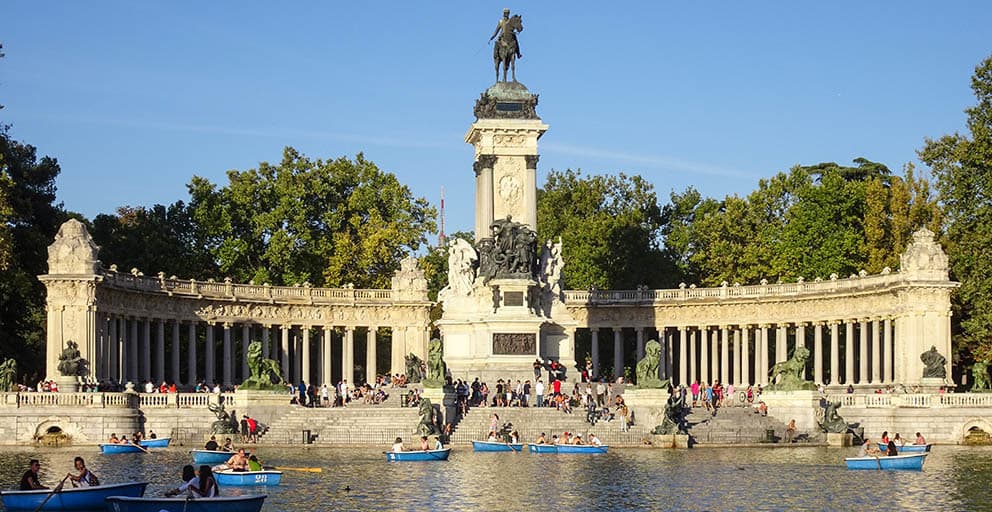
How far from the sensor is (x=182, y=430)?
7006cm

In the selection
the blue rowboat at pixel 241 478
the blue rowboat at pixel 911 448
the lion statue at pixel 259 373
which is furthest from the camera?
the lion statue at pixel 259 373

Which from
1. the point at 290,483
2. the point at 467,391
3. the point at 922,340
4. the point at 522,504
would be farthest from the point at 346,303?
the point at 522,504

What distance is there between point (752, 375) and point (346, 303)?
27.5m

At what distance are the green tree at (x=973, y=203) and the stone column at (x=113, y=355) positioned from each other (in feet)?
133

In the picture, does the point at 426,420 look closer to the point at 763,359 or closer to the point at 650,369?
the point at 650,369

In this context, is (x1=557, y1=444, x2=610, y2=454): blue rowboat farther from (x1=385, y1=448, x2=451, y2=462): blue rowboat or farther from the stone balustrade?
the stone balustrade

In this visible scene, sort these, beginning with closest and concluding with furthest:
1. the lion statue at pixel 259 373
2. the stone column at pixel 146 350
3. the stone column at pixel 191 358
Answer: the lion statue at pixel 259 373 < the stone column at pixel 146 350 < the stone column at pixel 191 358

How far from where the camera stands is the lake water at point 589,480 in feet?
145

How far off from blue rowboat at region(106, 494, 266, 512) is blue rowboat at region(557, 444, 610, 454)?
79.6 ft

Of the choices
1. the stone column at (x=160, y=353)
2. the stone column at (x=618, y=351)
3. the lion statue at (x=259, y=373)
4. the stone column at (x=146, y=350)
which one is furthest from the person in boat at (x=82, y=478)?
the stone column at (x=618, y=351)

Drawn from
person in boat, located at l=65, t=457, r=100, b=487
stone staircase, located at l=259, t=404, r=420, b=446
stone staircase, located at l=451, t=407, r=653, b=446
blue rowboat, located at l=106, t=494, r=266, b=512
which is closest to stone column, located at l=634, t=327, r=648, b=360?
stone staircase, located at l=451, t=407, r=653, b=446

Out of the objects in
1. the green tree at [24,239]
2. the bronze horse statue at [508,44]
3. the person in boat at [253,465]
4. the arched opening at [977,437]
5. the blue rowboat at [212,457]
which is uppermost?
the bronze horse statue at [508,44]

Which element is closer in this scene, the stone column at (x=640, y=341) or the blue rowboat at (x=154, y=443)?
the blue rowboat at (x=154, y=443)

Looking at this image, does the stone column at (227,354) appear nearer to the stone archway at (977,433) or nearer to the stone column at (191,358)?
the stone column at (191,358)
